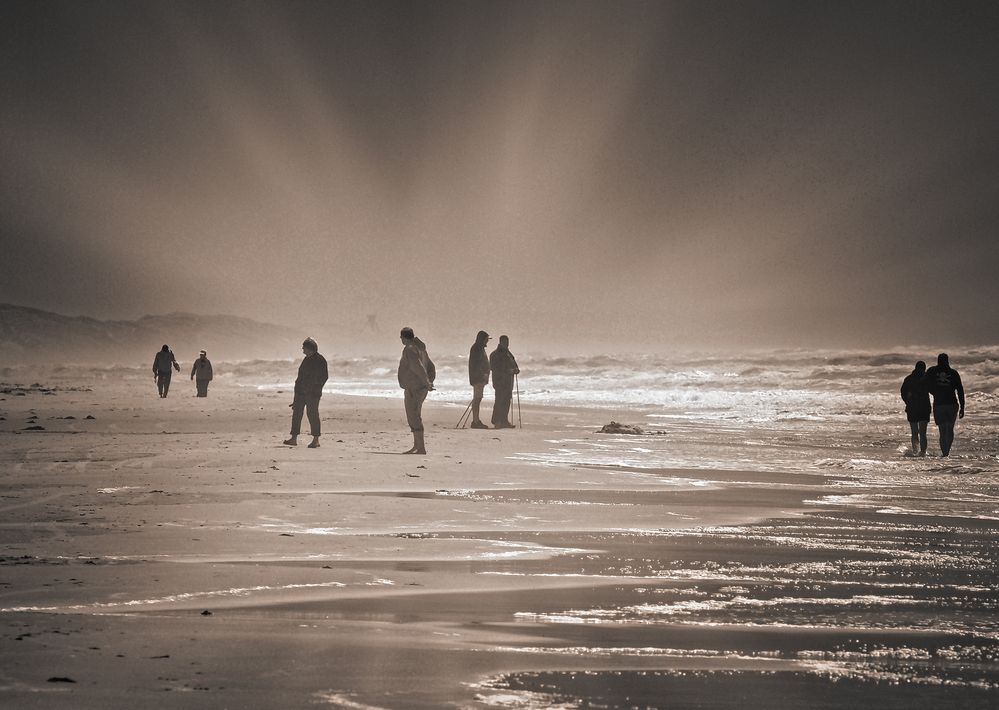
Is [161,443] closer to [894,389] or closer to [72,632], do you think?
[72,632]

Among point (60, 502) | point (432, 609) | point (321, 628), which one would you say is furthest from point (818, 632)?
point (60, 502)

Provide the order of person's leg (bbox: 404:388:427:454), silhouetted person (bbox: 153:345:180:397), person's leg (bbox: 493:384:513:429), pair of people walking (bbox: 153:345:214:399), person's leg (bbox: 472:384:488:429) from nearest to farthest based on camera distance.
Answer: person's leg (bbox: 404:388:427:454) < person's leg (bbox: 472:384:488:429) < person's leg (bbox: 493:384:513:429) < pair of people walking (bbox: 153:345:214:399) < silhouetted person (bbox: 153:345:180:397)

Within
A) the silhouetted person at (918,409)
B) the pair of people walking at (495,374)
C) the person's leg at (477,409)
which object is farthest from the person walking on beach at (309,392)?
the silhouetted person at (918,409)

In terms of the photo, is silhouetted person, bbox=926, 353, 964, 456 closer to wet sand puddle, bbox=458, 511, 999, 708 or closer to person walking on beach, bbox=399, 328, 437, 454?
person walking on beach, bbox=399, 328, 437, 454

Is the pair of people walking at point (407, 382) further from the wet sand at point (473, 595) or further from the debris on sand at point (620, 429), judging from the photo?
the debris on sand at point (620, 429)

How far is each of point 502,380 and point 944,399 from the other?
9.80 metres

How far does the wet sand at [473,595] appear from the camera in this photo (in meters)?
4.16

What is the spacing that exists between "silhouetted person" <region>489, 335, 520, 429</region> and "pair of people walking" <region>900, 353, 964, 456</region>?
345 inches

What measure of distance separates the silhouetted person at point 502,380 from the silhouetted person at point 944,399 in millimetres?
9080

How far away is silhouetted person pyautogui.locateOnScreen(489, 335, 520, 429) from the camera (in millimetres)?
23688

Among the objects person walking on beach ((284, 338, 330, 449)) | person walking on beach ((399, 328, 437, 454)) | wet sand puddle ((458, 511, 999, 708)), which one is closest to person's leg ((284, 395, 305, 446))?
person walking on beach ((284, 338, 330, 449))

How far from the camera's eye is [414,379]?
16.6 m

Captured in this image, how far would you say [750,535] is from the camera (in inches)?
339

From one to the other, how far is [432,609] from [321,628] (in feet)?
2.37
